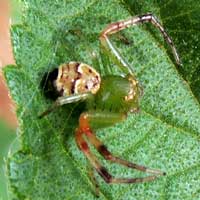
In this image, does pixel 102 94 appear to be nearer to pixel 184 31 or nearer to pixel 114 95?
pixel 114 95

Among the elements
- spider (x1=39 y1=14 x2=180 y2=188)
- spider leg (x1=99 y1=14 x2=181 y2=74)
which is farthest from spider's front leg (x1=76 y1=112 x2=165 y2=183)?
spider leg (x1=99 y1=14 x2=181 y2=74)

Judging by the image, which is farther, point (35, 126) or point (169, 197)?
point (169, 197)

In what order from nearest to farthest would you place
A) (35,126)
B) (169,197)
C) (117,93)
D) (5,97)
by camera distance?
(35,126)
(169,197)
(117,93)
(5,97)

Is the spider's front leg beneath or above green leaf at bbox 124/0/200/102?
beneath

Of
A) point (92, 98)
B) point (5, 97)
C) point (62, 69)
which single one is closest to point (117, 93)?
point (92, 98)

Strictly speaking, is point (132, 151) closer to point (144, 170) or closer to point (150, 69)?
point (144, 170)

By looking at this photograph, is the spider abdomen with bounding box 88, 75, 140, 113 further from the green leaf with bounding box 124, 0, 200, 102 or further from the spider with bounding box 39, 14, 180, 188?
the green leaf with bounding box 124, 0, 200, 102

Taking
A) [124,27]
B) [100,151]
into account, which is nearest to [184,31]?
[124,27]
